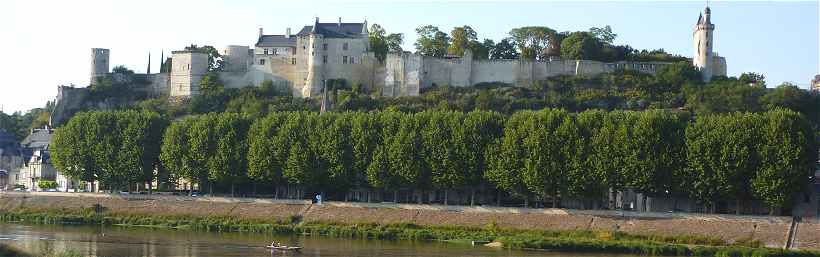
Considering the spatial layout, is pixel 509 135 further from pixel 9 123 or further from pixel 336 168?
pixel 9 123

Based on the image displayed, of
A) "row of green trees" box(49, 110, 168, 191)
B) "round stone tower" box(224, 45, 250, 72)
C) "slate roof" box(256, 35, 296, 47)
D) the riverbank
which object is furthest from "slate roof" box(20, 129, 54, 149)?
the riverbank

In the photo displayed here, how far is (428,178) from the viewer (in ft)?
268

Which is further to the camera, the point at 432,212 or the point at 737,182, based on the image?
the point at 432,212

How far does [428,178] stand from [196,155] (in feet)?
54.0

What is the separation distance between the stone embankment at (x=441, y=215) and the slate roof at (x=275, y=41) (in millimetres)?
34482

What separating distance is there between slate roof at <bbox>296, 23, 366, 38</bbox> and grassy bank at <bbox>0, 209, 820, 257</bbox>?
117ft

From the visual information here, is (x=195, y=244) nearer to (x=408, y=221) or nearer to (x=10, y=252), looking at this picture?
(x=10, y=252)

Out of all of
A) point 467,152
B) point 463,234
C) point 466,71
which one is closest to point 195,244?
point 463,234

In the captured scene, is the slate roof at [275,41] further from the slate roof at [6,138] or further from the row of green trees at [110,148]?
the row of green trees at [110,148]

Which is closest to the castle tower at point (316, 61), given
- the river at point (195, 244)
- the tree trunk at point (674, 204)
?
the river at point (195, 244)

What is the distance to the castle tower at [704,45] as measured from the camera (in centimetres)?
11400

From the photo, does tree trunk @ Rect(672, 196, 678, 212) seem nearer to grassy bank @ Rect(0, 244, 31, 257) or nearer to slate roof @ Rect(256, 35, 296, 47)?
grassy bank @ Rect(0, 244, 31, 257)

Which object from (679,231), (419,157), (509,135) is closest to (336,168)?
(419,157)

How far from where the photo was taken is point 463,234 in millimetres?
74312
